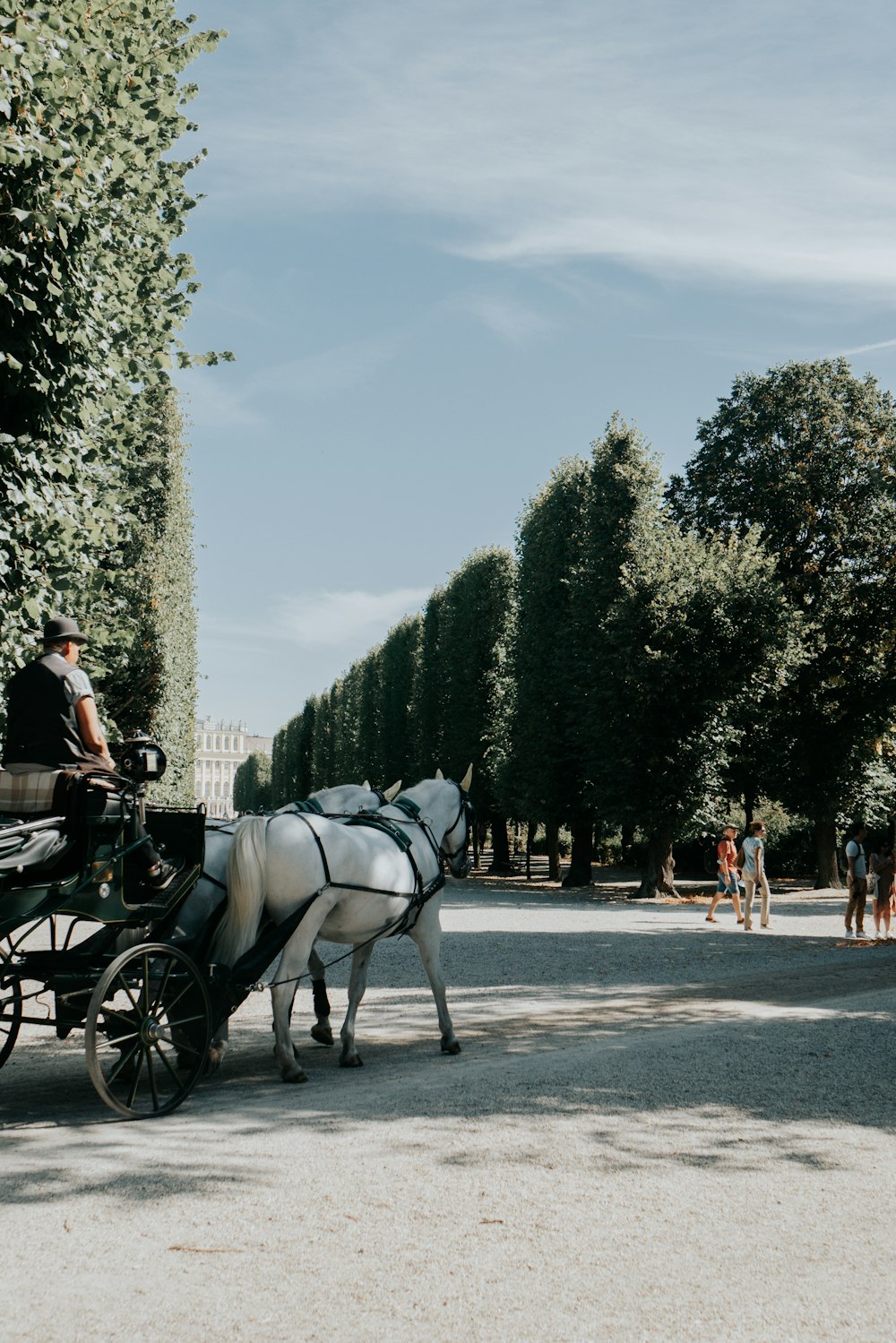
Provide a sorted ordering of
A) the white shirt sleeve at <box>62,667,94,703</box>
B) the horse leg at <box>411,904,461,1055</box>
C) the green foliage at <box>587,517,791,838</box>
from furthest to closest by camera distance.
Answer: the green foliage at <box>587,517,791,838</box>
the horse leg at <box>411,904,461,1055</box>
the white shirt sleeve at <box>62,667,94,703</box>

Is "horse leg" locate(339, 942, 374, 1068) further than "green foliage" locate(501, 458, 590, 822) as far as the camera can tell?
No

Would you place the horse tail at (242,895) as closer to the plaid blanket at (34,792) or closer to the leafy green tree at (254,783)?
the plaid blanket at (34,792)

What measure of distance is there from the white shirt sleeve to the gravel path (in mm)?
2416

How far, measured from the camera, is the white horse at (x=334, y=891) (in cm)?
793

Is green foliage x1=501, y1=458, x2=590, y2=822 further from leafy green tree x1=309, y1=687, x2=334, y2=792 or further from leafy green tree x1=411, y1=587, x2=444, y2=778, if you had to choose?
leafy green tree x1=309, y1=687, x2=334, y2=792

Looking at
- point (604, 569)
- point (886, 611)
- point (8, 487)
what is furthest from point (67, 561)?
point (886, 611)

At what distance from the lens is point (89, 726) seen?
704cm

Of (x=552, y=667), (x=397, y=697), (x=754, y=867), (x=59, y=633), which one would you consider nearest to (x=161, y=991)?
(x=59, y=633)

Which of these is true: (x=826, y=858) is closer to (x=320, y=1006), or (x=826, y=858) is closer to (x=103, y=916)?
(x=320, y=1006)

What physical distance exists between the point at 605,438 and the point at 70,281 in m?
26.1

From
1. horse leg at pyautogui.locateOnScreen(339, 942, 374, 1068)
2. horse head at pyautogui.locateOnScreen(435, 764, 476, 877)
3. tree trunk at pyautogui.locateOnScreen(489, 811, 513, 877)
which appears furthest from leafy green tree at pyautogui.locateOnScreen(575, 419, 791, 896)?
horse leg at pyautogui.locateOnScreen(339, 942, 374, 1068)

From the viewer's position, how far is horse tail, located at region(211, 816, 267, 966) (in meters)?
7.88

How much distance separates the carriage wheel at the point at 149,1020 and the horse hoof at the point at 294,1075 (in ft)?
2.20

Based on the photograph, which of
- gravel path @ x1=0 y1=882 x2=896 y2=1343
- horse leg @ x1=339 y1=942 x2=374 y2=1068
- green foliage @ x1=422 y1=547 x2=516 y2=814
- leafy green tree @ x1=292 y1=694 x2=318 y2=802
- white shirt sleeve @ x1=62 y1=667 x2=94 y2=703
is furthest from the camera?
leafy green tree @ x1=292 y1=694 x2=318 y2=802
